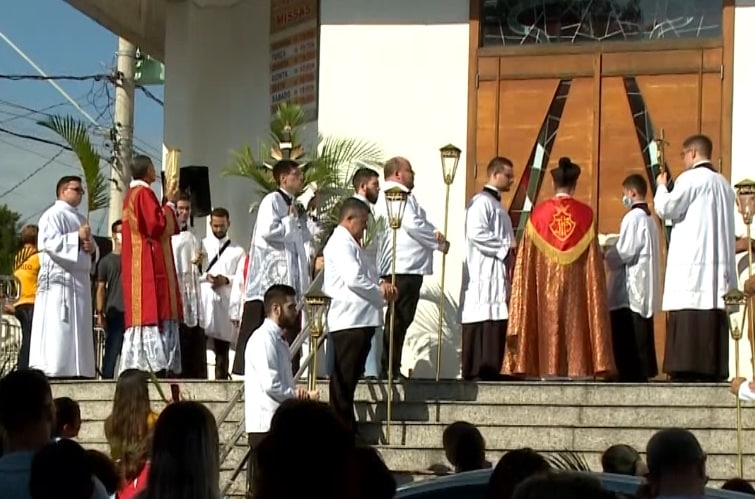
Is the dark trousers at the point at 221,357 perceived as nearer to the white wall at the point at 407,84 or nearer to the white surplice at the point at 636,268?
the white wall at the point at 407,84

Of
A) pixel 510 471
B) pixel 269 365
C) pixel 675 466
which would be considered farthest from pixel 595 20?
pixel 510 471

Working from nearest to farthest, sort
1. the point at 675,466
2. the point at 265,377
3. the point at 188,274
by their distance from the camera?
the point at 675,466 → the point at 265,377 → the point at 188,274

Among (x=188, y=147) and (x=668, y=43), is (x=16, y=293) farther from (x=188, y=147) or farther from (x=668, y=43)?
(x=668, y=43)

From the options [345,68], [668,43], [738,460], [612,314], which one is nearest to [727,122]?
Result: [668,43]

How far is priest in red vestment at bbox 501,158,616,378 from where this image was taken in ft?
42.8

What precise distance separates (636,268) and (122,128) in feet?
44.1

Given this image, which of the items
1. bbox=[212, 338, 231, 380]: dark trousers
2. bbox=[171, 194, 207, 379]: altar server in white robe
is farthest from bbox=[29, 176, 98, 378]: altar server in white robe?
bbox=[212, 338, 231, 380]: dark trousers

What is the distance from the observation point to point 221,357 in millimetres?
15773

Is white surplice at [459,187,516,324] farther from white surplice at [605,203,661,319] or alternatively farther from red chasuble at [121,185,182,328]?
red chasuble at [121,185,182,328]

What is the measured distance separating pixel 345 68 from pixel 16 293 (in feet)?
12.5

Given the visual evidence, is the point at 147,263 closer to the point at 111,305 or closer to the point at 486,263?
the point at 111,305

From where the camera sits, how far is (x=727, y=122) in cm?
1504

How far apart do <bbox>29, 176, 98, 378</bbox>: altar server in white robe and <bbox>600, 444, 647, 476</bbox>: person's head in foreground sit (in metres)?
6.37

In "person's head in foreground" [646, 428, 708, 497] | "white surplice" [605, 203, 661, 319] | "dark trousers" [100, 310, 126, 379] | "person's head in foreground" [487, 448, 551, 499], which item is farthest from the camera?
"dark trousers" [100, 310, 126, 379]
